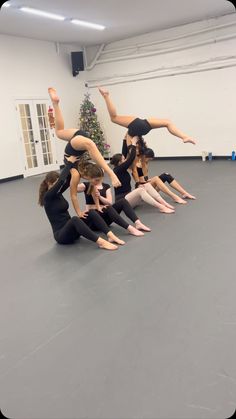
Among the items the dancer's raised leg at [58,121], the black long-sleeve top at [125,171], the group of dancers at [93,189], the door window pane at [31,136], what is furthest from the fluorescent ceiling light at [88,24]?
the black long-sleeve top at [125,171]

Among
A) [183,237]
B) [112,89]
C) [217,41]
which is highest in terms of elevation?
[217,41]

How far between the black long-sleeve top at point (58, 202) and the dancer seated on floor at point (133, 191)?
2.64 feet

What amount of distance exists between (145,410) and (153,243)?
1.99m

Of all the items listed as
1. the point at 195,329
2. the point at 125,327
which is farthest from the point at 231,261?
the point at 125,327

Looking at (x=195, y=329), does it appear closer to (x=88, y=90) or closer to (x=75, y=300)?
(x=75, y=300)

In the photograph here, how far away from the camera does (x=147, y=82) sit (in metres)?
9.27

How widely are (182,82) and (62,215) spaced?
650 cm

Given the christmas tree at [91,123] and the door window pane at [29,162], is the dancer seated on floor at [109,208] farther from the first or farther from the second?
the christmas tree at [91,123]

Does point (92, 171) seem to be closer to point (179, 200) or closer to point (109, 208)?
point (109, 208)

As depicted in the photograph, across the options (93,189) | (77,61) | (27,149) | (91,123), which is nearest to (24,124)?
(27,149)

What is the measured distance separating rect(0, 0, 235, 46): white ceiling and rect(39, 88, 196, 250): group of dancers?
10.1 ft

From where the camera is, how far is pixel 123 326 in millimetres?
2014

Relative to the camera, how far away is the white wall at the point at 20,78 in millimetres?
8016

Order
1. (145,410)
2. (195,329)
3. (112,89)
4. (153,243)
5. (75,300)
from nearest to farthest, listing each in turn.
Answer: (145,410), (195,329), (75,300), (153,243), (112,89)
